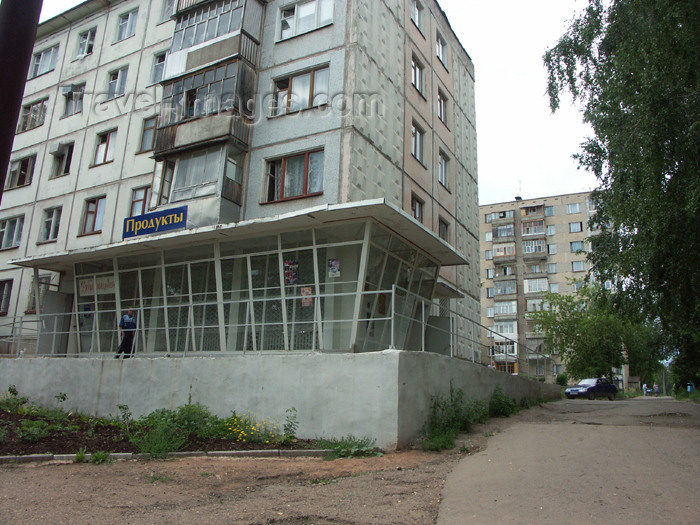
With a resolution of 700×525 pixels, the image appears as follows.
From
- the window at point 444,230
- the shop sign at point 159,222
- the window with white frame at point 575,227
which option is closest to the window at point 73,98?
the shop sign at point 159,222

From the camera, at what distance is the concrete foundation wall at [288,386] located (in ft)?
32.2

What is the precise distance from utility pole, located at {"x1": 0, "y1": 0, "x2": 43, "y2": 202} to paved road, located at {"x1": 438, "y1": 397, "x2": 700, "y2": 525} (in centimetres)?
519

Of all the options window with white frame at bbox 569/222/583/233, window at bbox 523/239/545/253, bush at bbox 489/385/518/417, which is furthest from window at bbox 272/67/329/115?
window with white frame at bbox 569/222/583/233

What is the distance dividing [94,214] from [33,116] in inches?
315

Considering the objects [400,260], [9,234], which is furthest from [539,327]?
[9,234]

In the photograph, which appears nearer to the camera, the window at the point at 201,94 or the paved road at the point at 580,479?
the paved road at the point at 580,479

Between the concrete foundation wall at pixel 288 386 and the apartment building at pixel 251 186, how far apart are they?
1.04 metres

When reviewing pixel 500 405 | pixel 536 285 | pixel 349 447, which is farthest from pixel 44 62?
pixel 536 285

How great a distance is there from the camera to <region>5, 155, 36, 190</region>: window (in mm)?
24612

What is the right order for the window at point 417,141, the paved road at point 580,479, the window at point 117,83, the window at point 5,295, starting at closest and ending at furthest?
the paved road at point 580,479 < the window at point 417,141 < the window at point 5,295 < the window at point 117,83

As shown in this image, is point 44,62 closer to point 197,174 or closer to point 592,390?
point 197,174

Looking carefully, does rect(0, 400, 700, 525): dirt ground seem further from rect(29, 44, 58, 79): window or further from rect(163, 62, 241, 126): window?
rect(29, 44, 58, 79): window

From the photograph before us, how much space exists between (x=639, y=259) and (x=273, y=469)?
8.66 metres

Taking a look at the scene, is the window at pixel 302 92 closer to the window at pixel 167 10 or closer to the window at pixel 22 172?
the window at pixel 167 10
